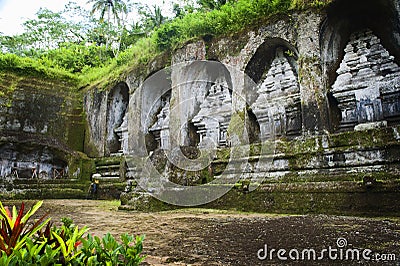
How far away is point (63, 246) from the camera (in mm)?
1276

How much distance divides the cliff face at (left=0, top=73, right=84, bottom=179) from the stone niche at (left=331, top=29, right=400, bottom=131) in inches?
428

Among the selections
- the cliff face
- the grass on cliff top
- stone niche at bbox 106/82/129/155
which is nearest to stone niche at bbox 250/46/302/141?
the grass on cliff top

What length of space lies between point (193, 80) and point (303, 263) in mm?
11253

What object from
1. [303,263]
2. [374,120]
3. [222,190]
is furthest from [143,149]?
[303,263]

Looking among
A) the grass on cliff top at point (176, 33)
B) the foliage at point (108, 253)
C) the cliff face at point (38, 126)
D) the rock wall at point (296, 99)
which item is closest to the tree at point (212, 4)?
the grass on cliff top at point (176, 33)

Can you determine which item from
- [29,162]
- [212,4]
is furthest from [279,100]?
[29,162]

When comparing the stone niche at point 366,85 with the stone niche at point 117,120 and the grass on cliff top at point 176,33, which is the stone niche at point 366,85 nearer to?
the grass on cliff top at point 176,33

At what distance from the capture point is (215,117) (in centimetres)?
1227

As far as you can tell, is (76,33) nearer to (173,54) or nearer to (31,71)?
(31,71)

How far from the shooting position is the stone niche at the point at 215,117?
12062mm

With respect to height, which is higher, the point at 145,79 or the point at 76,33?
the point at 76,33

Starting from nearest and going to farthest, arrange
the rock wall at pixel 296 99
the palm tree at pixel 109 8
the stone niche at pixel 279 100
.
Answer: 1. the rock wall at pixel 296 99
2. the stone niche at pixel 279 100
3. the palm tree at pixel 109 8

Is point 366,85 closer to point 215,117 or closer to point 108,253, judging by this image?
point 215,117

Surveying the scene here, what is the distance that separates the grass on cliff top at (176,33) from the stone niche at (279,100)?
1.51 meters
